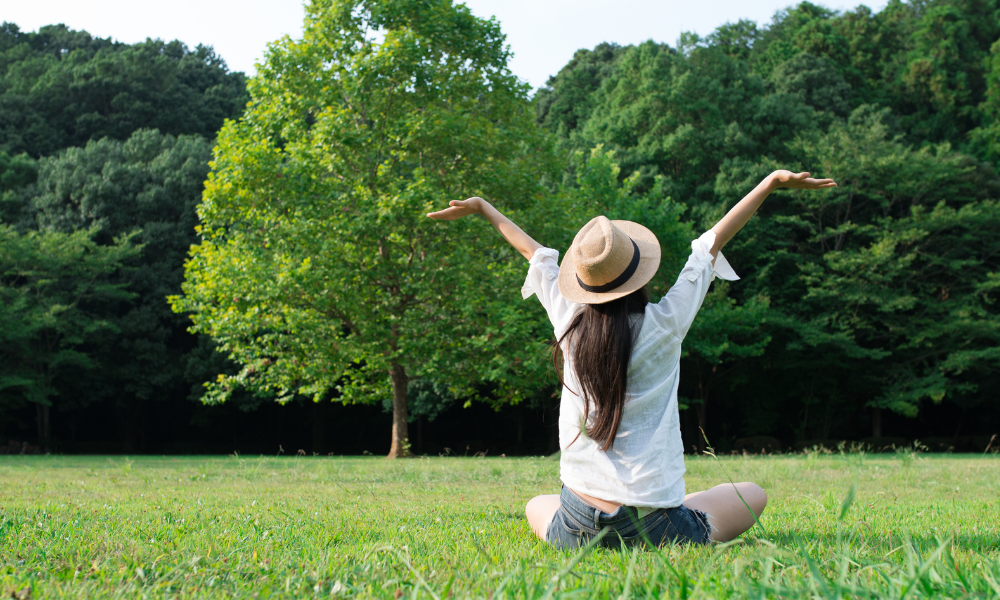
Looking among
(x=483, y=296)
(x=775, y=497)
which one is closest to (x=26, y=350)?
(x=483, y=296)

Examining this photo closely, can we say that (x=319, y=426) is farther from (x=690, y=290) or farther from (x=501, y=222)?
(x=690, y=290)

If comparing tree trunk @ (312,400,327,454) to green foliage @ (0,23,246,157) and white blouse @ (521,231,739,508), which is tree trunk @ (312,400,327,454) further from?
white blouse @ (521,231,739,508)

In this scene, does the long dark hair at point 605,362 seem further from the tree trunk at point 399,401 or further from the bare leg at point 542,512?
the tree trunk at point 399,401

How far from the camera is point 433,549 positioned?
8.96 ft

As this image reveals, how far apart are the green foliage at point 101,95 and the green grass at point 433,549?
3033 centimetres

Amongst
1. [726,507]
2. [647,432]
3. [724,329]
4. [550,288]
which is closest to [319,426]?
[724,329]

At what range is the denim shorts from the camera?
8.51ft

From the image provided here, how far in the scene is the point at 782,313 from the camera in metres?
23.3

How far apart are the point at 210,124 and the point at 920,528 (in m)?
35.5

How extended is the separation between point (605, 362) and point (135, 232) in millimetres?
25372

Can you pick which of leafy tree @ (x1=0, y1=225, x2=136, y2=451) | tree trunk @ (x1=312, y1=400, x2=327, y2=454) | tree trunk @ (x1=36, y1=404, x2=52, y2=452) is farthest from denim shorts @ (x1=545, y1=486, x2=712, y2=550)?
tree trunk @ (x1=312, y1=400, x2=327, y2=454)

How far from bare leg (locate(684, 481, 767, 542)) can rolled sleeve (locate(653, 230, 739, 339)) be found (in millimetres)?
689

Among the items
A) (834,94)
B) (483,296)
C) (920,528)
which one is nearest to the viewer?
(920,528)

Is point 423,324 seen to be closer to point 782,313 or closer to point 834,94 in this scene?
point 782,313
